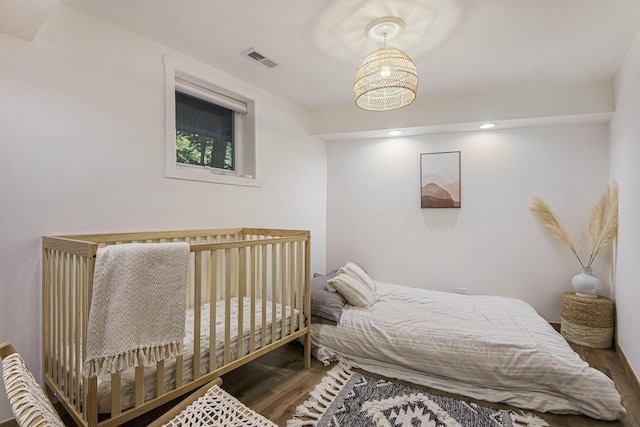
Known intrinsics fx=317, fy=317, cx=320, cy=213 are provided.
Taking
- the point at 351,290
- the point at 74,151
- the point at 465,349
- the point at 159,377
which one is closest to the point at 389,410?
the point at 465,349

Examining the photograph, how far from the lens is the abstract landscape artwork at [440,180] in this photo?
3.47 meters

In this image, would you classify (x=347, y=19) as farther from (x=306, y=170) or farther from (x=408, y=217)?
(x=408, y=217)

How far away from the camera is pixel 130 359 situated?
52.5 inches

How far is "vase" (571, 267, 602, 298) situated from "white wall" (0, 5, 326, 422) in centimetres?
323

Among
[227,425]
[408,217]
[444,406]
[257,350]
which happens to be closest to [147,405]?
[227,425]

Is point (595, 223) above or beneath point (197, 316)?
above

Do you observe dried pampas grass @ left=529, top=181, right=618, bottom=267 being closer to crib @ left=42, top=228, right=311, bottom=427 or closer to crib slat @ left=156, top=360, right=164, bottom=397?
crib @ left=42, top=228, right=311, bottom=427

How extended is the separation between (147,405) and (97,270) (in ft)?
2.28

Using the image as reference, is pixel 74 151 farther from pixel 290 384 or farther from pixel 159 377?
pixel 290 384

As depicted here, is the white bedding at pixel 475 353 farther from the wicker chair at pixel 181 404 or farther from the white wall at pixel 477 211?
the wicker chair at pixel 181 404

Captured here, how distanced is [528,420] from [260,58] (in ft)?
9.51

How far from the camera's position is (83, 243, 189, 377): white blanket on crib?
1261 millimetres

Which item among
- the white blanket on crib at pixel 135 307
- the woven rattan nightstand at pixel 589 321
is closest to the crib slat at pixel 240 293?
the white blanket on crib at pixel 135 307

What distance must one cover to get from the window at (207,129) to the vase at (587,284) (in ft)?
9.92
